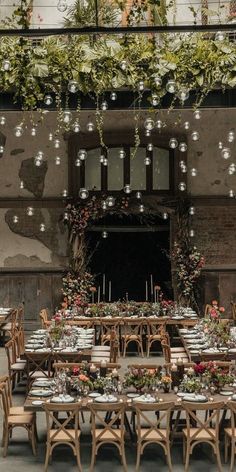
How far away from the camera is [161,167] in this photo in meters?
18.0

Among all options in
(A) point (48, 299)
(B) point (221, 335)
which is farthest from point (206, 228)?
(B) point (221, 335)

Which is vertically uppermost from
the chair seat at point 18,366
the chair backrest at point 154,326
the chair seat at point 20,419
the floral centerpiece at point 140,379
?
the chair backrest at point 154,326

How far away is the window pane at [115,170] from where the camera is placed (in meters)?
18.0

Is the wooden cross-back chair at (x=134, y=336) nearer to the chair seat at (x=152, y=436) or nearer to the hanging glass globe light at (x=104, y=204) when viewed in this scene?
the hanging glass globe light at (x=104, y=204)

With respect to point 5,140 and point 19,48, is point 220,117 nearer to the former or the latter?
point 5,140

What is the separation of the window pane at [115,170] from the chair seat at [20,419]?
32.0ft

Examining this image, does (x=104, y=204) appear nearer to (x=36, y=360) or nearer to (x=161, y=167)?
(x=161, y=167)

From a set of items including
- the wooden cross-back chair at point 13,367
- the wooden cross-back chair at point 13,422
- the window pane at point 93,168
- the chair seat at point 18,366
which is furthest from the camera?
the window pane at point 93,168

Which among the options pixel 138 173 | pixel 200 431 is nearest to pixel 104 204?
pixel 138 173

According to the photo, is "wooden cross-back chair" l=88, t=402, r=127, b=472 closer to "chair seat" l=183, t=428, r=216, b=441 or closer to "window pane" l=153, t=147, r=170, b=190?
"chair seat" l=183, t=428, r=216, b=441

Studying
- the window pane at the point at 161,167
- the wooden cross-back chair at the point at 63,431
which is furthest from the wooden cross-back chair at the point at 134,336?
the wooden cross-back chair at the point at 63,431

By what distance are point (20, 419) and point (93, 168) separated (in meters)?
10.1

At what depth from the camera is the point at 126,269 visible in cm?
1872

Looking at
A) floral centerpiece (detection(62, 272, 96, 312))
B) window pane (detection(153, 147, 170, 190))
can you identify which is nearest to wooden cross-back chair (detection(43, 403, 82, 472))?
floral centerpiece (detection(62, 272, 96, 312))
